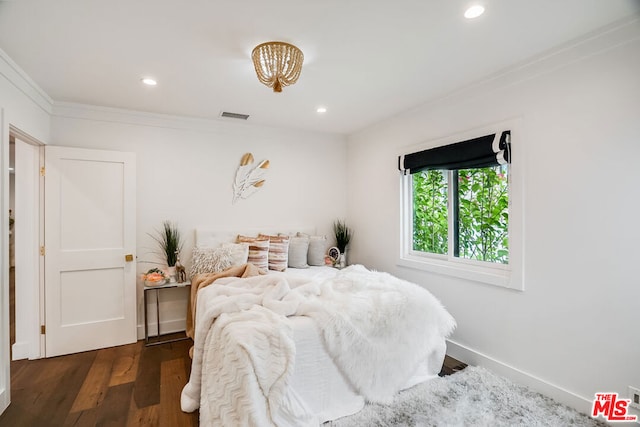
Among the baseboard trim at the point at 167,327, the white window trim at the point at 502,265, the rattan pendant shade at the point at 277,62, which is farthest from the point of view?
the baseboard trim at the point at 167,327

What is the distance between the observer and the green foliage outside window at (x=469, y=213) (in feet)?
8.83

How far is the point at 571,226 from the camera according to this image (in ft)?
7.01

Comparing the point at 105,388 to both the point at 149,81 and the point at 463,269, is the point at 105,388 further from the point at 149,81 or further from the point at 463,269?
the point at 463,269

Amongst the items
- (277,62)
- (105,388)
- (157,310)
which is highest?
(277,62)

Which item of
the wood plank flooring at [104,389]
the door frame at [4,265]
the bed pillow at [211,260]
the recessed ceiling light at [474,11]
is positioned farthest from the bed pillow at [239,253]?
the recessed ceiling light at [474,11]

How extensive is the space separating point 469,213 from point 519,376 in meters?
1.40

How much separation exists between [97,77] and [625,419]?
4.44m

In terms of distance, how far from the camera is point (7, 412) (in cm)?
213

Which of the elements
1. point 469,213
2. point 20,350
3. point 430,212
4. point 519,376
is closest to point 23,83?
point 20,350

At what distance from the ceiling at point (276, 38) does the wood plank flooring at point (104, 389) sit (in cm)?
250

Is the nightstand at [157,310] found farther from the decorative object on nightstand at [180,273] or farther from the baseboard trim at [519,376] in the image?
the baseboard trim at [519,376]

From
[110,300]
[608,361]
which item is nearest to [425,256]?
[608,361]

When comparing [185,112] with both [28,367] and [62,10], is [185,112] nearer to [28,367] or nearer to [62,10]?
[62,10]

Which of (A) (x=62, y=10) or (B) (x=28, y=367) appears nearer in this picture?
(A) (x=62, y=10)
